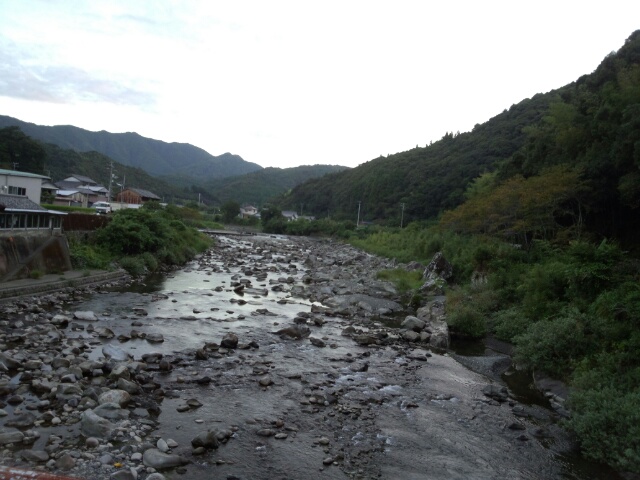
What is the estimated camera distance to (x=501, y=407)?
34.3 feet

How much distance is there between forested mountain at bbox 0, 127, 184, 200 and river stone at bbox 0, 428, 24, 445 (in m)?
50.4

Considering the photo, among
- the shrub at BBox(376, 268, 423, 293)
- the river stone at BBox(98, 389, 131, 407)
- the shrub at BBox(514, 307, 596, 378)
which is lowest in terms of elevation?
the river stone at BBox(98, 389, 131, 407)

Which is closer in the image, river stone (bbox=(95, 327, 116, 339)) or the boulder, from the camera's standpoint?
river stone (bbox=(95, 327, 116, 339))

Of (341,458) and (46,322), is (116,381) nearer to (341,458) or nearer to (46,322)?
(341,458)

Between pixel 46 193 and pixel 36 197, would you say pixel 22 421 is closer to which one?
pixel 36 197

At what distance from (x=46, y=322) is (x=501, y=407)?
12805 mm

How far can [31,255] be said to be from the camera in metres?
19.4

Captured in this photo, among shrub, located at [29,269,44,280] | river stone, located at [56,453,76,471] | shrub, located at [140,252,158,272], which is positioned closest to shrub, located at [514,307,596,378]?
river stone, located at [56,453,76,471]

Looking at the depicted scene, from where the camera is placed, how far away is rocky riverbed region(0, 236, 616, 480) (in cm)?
712

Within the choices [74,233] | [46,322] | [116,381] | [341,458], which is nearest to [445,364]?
[341,458]

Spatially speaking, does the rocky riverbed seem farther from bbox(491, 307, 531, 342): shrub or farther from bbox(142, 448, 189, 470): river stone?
bbox(491, 307, 531, 342): shrub

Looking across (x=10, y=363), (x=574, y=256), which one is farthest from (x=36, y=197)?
(x=574, y=256)

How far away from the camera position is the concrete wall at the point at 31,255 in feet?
58.7

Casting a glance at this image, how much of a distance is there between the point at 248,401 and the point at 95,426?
10.00 feet
